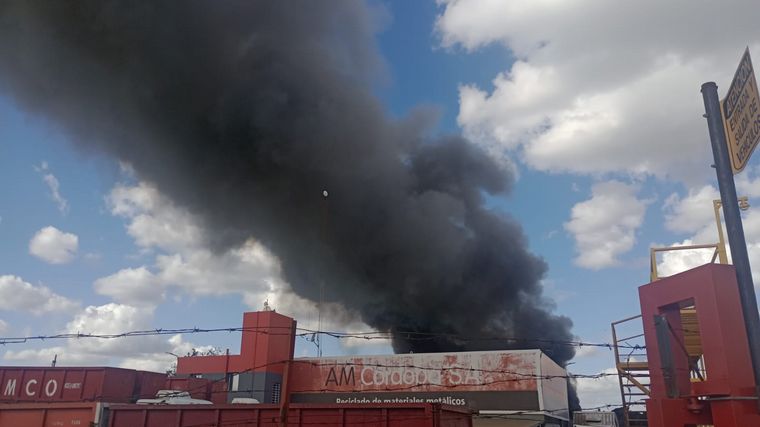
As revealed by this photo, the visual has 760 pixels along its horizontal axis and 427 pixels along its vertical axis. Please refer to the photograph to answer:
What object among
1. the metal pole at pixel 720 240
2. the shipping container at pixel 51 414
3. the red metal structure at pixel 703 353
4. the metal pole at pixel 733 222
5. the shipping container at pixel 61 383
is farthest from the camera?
the shipping container at pixel 61 383

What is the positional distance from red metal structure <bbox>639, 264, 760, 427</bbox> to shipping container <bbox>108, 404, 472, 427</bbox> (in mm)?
4525

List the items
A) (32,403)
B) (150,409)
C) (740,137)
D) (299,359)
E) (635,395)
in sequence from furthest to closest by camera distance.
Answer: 1. (299,359)
2. (32,403)
3. (150,409)
4. (635,395)
5. (740,137)

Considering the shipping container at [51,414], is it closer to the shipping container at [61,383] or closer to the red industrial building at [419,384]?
the red industrial building at [419,384]

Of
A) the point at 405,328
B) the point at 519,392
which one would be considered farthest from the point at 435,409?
the point at 405,328

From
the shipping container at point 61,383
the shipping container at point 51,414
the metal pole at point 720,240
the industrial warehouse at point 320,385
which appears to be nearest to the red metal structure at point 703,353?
the metal pole at point 720,240

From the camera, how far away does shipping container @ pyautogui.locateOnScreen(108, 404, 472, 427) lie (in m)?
12.9

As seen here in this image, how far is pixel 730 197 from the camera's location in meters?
6.29

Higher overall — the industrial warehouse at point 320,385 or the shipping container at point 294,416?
the industrial warehouse at point 320,385

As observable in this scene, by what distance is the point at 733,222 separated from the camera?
6.21 meters

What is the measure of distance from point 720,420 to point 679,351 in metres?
1.79

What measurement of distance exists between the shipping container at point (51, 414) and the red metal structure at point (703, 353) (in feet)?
46.0

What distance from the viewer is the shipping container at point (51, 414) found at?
1588 centimetres

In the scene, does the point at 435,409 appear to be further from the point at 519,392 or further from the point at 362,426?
the point at 519,392

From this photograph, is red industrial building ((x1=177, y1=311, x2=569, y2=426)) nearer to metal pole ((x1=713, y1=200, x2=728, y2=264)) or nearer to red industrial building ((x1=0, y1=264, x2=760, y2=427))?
red industrial building ((x1=0, y1=264, x2=760, y2=427))
